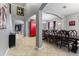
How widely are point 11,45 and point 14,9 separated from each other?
561cm

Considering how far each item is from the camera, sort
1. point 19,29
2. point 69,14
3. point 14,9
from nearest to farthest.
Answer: point 69,14 < point 14,9 < point 19,29

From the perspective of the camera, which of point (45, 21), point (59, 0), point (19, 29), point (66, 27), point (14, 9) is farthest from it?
point (19, 29)

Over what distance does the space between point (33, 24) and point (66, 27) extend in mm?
5629

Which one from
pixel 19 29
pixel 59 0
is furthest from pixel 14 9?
pixel 19 29

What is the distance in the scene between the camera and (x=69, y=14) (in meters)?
6.05

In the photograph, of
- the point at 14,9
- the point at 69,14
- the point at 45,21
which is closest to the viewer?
the point at 69,14

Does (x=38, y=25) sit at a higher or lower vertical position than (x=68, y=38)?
higher

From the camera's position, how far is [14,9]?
9.84 metres

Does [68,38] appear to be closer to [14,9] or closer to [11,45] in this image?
[11,45]

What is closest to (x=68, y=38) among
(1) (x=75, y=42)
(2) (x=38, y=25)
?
(1) (x=75, y=42)

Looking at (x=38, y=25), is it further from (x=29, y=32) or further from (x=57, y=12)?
(x=29, y=32)

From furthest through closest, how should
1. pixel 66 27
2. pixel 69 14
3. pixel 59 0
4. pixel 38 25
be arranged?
pixel 66 27
pixel 69 14
pixel 38 25
pixel 59 0

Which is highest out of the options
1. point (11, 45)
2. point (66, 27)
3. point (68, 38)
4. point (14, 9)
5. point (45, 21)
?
point (14, 9)

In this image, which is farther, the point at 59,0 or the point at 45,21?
the point at 45,21
